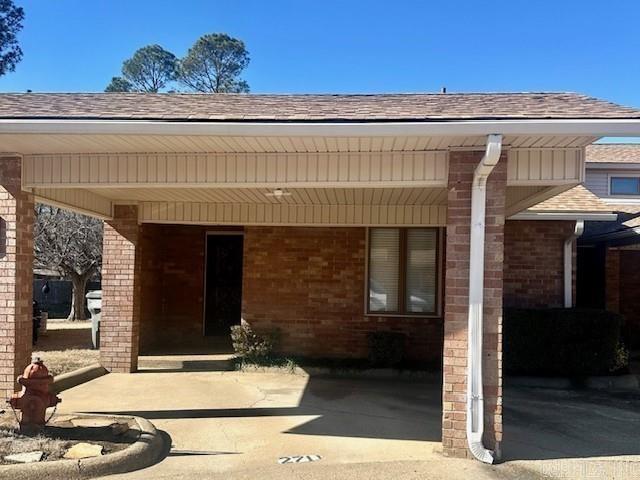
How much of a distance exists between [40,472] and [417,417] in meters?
4.23

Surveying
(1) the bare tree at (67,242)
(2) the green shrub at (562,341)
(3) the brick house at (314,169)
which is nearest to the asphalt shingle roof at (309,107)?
(3) the brick house at (314,169)

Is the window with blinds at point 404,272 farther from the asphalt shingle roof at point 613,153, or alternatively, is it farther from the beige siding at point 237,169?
the asphalt shingle roof at point 613,153

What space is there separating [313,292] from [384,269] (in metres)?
1.35

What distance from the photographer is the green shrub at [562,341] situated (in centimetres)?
951

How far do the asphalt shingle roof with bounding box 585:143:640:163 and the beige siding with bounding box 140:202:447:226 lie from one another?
7784mm

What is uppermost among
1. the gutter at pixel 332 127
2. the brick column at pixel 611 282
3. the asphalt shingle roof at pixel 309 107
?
the asphalt shingle roof at pixel 309 107

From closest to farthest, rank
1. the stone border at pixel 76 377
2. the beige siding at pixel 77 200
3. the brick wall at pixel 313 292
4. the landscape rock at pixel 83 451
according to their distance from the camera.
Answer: the landscape rock at pixel 83 451
the beige siding at pixel 77 200
the stone border at pixel 76 377
the brick wall at pixel 313 292

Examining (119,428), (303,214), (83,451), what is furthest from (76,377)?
(303,214)

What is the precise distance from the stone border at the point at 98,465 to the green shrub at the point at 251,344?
458cm

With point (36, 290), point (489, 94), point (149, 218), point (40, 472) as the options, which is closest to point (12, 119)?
point (40, 472)

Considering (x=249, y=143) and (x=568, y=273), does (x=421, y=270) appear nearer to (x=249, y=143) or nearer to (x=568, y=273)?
(x=568, y=273)

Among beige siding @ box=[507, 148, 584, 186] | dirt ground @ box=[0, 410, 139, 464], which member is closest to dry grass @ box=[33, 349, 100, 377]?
dirt ground @ box=[0, 410, 139, 464]

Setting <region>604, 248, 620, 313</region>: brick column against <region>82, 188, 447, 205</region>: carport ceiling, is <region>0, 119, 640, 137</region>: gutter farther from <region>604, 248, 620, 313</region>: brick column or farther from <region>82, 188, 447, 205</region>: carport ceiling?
<region>604, 248, 620, 313</region>: brick column

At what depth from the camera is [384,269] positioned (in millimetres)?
10742
